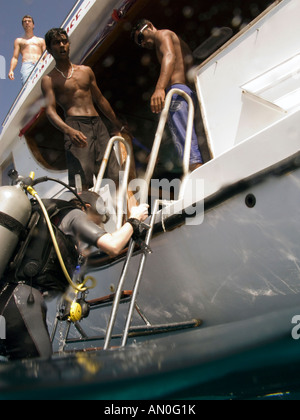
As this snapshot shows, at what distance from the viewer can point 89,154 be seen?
3.67 meters

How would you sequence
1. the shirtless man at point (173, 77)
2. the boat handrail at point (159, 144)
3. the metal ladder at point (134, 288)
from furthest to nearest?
the shirtless man at point (173, 77) < the boat handrail at point (159, 144) < the metal ladder at point (134, 288)

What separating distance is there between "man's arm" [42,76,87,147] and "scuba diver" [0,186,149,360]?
1331mm

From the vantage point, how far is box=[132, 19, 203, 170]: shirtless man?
9.46 feet

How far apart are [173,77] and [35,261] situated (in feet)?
6.19

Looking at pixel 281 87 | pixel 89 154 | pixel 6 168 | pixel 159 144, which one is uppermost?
pixel 6 168

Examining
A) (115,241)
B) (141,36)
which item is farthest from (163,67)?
(115,241)

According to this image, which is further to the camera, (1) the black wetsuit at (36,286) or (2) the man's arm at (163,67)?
(2) the man's arm at (163,67)

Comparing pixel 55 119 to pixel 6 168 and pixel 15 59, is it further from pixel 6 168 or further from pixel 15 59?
pixel 15 59

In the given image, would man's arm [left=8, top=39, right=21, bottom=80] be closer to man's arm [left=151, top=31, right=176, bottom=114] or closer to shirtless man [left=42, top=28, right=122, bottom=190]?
shirtless man [left=42, top=28, right=122, bottom=190]

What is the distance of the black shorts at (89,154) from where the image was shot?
363 cm

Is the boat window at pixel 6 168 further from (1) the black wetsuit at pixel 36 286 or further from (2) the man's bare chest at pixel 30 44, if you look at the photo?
(1) the black wetsuit at pixel 36 286

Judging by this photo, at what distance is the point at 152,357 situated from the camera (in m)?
0.99

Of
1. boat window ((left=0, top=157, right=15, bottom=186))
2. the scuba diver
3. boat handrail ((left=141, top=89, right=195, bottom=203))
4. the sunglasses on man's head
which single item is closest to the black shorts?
the sunglasses on man's head

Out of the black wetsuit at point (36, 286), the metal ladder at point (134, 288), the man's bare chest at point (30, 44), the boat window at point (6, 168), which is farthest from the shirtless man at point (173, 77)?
the man's bare chest at point (30, 44)
